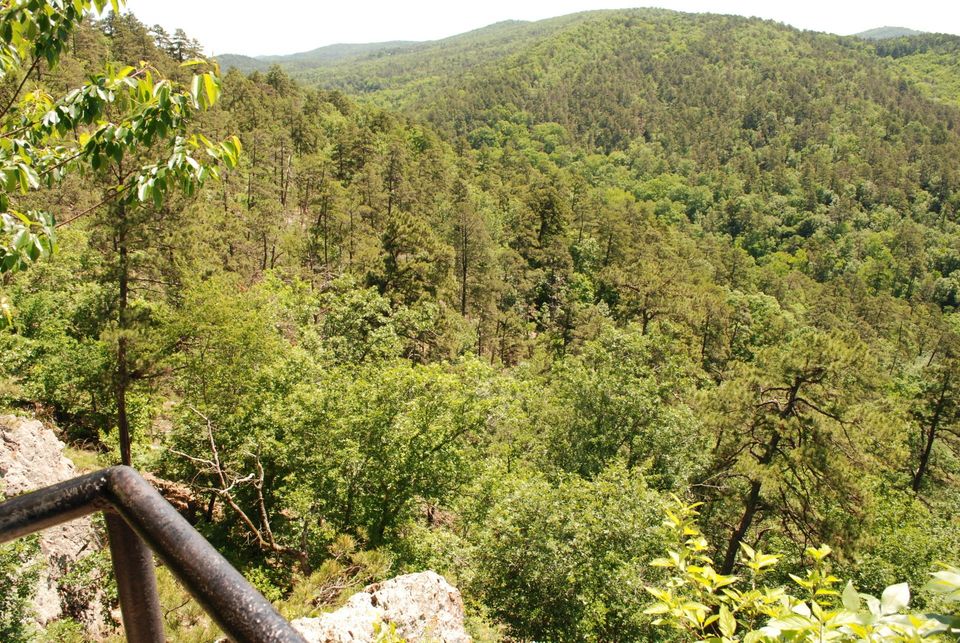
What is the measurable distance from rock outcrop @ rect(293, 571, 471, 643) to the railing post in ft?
22.2

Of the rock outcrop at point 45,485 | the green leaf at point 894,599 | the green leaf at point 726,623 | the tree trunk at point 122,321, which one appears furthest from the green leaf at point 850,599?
the tree trunk at point 122,321

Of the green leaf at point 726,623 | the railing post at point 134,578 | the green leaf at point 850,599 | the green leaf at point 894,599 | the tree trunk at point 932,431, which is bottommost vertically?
the tree trunk at point 932,431

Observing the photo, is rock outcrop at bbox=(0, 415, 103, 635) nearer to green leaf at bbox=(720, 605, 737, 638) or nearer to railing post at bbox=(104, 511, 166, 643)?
railing post at bbox=(104, 511, 166, 643)

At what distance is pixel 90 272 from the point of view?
49.5 feet

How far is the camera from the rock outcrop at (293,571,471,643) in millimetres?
7039

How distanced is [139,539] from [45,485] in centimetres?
1099

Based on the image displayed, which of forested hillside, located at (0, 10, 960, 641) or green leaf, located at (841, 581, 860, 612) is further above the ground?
green leaf, located at (841, 581, 860, 612)

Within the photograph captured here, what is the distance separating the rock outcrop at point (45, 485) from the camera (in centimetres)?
866

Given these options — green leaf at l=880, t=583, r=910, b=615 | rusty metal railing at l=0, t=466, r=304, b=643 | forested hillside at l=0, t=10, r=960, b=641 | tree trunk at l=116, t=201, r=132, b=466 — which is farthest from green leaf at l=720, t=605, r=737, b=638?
tree trunk at l=116, t=201, r=132, b=466

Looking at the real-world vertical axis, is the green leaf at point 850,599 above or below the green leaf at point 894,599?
above

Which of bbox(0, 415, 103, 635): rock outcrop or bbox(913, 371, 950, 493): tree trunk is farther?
bbox(913, 371, 950, 493): tree trunk

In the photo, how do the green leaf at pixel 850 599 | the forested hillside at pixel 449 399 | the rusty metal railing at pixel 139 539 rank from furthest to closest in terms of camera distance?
1. the forested hillside at pixel 449 399
2. the green leaf at pixel 850 599
3. the rusty metal railing at pixel 139 539

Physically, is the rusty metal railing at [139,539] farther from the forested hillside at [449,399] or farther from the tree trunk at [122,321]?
the tree trunk at [122,321]

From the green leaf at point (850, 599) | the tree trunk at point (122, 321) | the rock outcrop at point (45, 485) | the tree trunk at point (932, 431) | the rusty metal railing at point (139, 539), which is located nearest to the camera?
the rusty metal railing at point (139, 539)
